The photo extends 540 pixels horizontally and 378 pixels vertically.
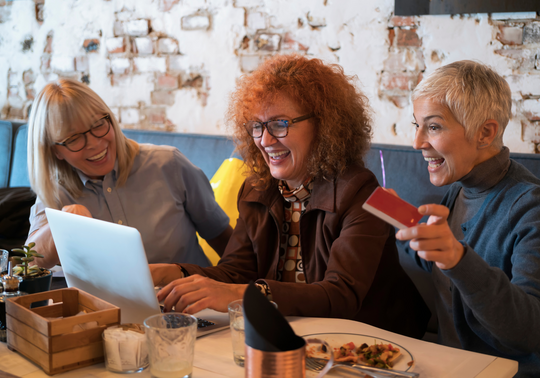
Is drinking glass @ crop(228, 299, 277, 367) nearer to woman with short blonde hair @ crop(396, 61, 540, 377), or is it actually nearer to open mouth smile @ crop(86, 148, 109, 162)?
woman with short blonde hair @ crop(396, 61, 540, 377)

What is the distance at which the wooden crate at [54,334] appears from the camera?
35.7 inches

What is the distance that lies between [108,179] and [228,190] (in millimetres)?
→ 642

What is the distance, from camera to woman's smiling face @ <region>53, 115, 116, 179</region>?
170cm

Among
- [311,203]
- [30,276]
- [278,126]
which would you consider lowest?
[30,276]

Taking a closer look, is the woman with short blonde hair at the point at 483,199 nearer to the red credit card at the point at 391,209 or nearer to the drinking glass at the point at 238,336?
the red credit card at the point at 391,209

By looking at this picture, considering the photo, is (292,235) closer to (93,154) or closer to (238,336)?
(238,336)

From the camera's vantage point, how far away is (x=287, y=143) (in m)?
1.46

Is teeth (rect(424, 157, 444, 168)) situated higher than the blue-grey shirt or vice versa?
teeth (rect(424, 157, 444, 168))

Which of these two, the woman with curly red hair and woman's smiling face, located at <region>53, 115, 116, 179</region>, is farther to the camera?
woman's smiling face, located at <region>53, 115, 116, 179</region>

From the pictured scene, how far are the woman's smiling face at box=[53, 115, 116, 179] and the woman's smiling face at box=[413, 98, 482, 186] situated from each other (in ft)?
3.36

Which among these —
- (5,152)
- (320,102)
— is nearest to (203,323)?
(320,102)

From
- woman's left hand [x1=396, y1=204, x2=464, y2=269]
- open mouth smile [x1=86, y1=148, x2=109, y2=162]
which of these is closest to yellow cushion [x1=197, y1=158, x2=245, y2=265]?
open mouth smile [x1=86, y1=148, x2=109, y2=162]

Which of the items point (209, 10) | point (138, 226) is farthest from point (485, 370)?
point (209, 10)

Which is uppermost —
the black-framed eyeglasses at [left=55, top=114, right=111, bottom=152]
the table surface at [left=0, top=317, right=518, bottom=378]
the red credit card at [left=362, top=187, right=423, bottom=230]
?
the black-framed eyeglasses at [left=55, top=114, right=111, bottom=152]
